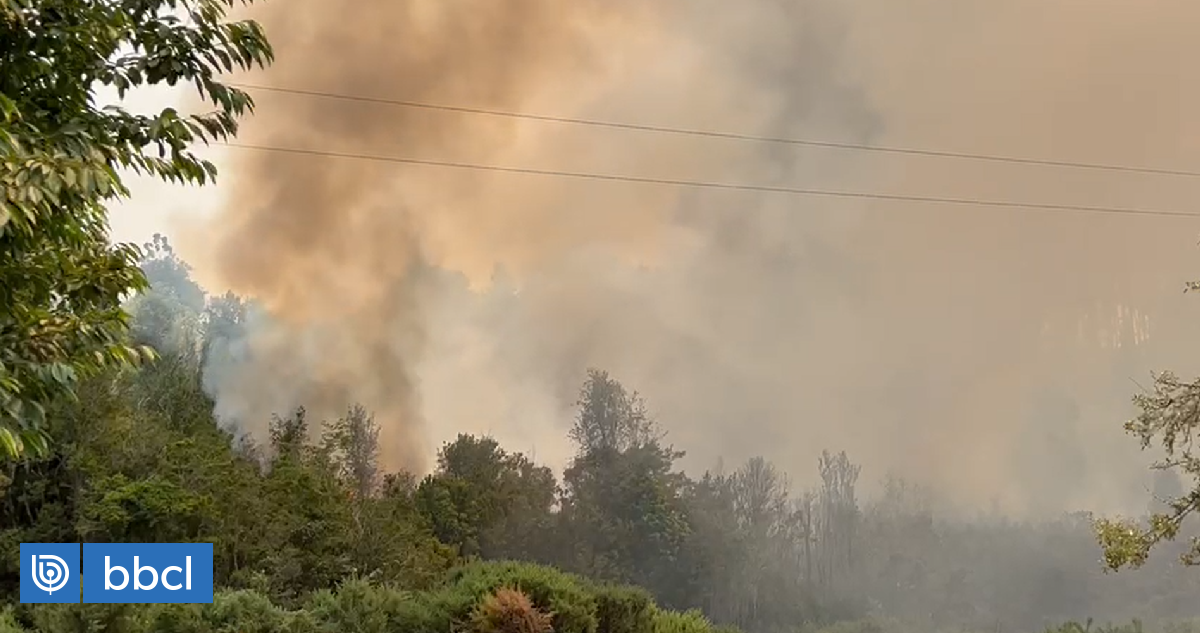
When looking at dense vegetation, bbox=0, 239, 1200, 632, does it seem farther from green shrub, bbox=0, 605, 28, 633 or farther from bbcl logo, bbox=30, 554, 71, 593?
bbcl logo, bbox=30, 554, 71, 593

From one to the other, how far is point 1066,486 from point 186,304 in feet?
97.5

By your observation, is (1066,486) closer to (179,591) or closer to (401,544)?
(401,544)

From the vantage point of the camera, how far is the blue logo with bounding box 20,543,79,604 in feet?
24.8

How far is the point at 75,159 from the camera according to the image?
2498 millimetres

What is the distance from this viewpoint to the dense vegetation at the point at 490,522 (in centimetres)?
1334

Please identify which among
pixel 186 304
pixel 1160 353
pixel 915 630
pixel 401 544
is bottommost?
pixel 915 630

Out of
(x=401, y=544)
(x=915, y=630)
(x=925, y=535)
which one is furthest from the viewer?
(x=925, y=535)

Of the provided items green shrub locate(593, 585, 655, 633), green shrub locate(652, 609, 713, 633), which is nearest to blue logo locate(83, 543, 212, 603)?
green shrub locate(593, 585, 655, 633)

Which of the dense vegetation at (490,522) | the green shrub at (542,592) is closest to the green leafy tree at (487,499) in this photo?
the dense vegetation at (490,522)

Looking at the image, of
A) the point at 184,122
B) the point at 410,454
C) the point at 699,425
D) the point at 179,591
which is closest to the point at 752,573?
the point at 699,425

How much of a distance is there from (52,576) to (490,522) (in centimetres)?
933

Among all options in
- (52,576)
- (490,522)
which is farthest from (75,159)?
(490,522)

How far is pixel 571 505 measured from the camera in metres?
18.0

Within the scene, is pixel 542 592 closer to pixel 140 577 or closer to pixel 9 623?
pixel 140 577
